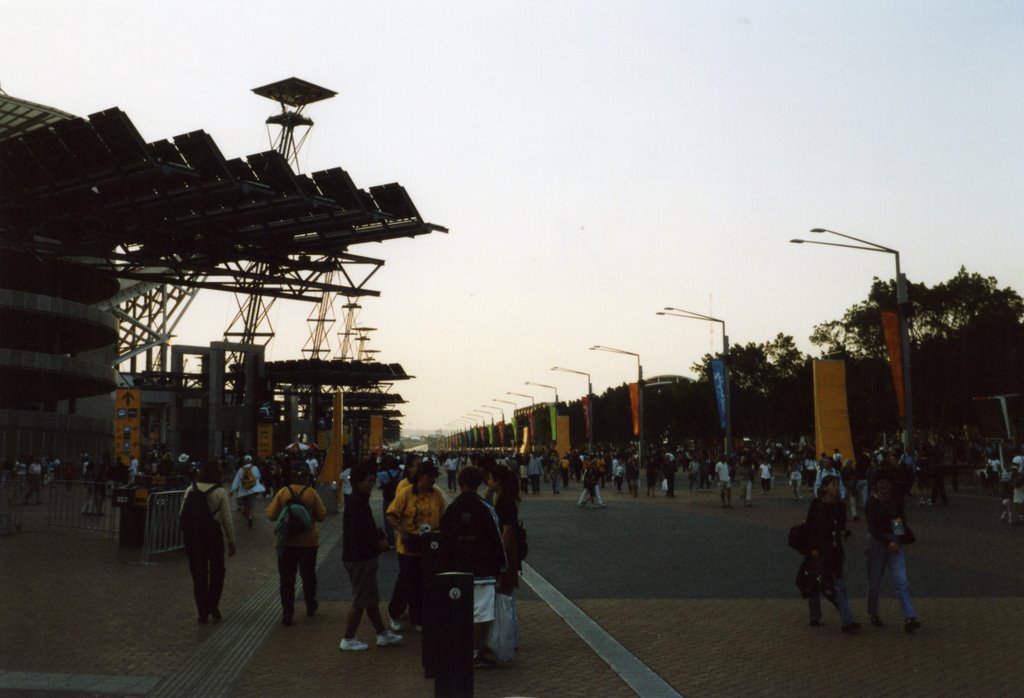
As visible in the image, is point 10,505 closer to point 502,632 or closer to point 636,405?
point 502,632

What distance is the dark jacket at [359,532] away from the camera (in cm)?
992

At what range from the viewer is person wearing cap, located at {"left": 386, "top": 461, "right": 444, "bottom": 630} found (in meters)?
10.0

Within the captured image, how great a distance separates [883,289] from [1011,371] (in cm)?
1410

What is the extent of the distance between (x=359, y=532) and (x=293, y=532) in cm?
135

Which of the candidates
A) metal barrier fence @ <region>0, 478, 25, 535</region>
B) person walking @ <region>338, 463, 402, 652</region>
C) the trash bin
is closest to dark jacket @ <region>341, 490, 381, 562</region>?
person walking @ <region>338, 463, 402, 652</region>

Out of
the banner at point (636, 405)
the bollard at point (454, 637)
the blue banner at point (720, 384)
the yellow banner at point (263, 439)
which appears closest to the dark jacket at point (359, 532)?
the bollard at point (454, 637)

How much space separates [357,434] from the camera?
104 meters

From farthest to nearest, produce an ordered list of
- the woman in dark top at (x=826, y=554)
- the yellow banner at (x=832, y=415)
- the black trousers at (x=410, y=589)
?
the yellow banner at (x=832, y=415) < the woman in dark top at (x=826, y=554) < the black trousers at (x=410, y=589)

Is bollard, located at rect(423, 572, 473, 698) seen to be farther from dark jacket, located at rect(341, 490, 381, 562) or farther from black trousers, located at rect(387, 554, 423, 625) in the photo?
black trousers, located at rect(387, 554, 423, 625)

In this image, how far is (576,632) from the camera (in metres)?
10.5

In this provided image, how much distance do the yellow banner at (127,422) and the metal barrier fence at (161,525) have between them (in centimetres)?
1064

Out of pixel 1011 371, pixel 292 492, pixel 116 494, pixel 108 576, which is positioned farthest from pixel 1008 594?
pixel 1011 371

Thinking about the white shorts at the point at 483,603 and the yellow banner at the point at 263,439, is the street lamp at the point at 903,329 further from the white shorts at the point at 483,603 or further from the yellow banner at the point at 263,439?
the yellow banner at the point at 263,439

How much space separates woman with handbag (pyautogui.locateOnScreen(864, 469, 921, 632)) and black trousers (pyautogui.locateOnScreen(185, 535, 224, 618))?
6.35 m
